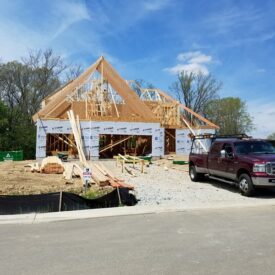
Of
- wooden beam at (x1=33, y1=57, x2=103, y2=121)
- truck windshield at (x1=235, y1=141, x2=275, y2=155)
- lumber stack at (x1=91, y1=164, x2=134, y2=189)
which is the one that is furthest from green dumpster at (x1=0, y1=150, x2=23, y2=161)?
truck windshield at (x1=235, y1=141, x2=275, y2=155)

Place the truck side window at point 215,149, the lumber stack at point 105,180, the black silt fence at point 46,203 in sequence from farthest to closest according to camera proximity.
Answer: the truck side window at point 215,149 → the lumber stack at point 105,180 → the black silt fence at point 46,203

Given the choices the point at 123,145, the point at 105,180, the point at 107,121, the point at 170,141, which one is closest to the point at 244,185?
the point at 105,180

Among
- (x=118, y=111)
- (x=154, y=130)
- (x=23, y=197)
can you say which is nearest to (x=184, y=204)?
(x=23, y=197)

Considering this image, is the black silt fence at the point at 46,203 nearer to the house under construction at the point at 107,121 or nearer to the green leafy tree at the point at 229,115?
the house under construction at the point at 107,121

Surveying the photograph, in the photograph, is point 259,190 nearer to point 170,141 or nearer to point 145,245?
point 145,245

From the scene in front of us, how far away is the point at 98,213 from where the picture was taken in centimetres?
991

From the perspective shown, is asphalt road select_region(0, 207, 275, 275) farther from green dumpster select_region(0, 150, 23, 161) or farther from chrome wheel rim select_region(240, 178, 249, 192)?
green dumpster select_region(0, 150, 23, 161)

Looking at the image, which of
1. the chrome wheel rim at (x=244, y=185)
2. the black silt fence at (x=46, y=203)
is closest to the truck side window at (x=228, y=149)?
the chrome wheel rim at (x=244, y=185)

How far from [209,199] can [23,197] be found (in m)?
5.87

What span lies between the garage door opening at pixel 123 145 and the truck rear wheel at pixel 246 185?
21.4m

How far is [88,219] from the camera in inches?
369

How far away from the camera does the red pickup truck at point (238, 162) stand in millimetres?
12344

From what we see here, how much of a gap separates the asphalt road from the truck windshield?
4547 mm

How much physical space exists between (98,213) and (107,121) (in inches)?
868
